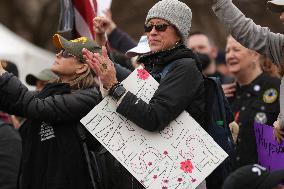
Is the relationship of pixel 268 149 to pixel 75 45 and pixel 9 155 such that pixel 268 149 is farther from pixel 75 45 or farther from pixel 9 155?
pixel 9 155

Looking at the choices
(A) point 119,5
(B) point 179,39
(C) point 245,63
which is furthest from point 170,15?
(A) point 119,5

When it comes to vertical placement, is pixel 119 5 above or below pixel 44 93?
below

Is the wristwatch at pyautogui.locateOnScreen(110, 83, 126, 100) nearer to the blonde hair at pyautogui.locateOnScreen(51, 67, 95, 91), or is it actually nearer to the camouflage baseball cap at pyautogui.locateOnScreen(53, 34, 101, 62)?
the camouflage baseball cap at pyautogui.locateOnScreen(53, 34, 101, 62)

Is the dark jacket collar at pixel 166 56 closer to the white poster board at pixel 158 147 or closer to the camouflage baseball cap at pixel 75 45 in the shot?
the white poster board at pixel 158 147

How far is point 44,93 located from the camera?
6.32 metres

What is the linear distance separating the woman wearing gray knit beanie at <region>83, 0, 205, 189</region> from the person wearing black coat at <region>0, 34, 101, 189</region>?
0.32m

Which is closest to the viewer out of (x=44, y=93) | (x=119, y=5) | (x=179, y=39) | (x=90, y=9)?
(x=179, y=39)

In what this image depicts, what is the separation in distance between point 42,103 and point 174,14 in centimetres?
111

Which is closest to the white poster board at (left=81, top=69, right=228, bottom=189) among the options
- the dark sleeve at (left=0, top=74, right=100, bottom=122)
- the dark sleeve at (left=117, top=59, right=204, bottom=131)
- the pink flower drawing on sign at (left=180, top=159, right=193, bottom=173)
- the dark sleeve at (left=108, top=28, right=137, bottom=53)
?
the pink flower drawing on sign at (left=180, top=159, right=193, bottom=173)

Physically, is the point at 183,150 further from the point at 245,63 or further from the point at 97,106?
the point at 245,63

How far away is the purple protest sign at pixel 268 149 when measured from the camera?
5.90 metres

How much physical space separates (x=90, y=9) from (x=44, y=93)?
1.23 metres

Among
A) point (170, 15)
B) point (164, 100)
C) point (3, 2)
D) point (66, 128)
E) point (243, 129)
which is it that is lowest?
point (3, 2)

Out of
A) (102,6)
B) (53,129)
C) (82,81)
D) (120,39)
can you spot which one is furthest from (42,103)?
(120,39)
